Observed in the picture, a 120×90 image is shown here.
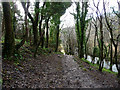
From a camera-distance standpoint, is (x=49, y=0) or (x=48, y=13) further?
(x=49, y=0)

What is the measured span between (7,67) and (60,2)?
8.37 m

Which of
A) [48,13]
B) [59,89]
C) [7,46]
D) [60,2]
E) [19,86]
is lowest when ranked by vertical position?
[59,89]

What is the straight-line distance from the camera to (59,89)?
5.45m

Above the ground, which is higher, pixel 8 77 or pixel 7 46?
pixel 7 46

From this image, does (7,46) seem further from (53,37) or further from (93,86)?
(53,37)

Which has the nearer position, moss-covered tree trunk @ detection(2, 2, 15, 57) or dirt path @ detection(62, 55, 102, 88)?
dirt path @ detection(62, 55, 102, 88)

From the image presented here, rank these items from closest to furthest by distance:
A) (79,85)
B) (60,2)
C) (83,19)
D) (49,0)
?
1. (79,85)
2. (60,2)
3. (49,0)
4. (83,19)

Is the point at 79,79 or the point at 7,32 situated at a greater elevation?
the point at 7,32

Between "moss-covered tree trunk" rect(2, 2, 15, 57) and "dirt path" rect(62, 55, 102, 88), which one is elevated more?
"moss-covered tree trunk" rect(2, 2, 15, 57)

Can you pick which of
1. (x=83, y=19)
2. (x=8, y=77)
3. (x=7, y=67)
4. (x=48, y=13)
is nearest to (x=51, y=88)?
(x=8, y=77)

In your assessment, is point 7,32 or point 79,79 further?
point 79,79

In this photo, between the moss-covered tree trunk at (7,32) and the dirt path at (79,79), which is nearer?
the dirt path at (79,79)

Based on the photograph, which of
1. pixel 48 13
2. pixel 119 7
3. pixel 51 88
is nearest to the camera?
pixel 51 88

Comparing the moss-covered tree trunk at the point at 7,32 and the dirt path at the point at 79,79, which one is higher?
the moss-covered tree trunk at the point at 7,32
